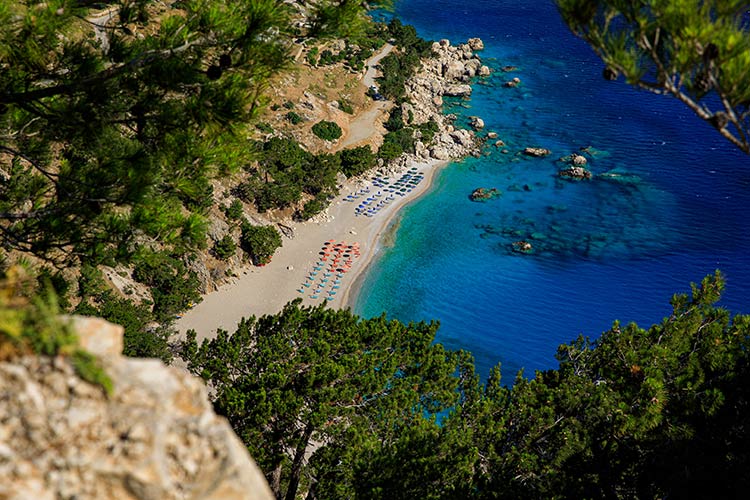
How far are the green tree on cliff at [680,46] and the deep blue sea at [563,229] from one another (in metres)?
27.3

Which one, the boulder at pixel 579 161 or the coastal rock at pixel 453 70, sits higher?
the coastal rock at pixel 453 70

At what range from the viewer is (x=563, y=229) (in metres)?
47.0

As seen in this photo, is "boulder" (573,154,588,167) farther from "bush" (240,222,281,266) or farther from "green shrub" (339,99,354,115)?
"bush" (240,222,281,266)

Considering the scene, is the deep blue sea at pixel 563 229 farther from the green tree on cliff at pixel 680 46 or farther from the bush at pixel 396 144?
the green tree on cliff at pixel 680 46

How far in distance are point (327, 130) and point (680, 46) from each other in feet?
158

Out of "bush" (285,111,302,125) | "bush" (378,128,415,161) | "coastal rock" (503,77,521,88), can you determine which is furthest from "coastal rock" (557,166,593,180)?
"bush" (285,111,302,125)

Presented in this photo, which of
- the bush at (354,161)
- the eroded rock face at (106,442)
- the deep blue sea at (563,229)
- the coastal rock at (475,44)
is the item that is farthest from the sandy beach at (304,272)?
the coastal rock at (475,44)

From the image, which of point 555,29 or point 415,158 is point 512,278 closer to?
point 415,158

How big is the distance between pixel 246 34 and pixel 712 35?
5.11 m

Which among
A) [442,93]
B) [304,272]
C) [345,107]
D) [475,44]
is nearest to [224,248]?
[304,272]

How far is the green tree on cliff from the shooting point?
566 cm

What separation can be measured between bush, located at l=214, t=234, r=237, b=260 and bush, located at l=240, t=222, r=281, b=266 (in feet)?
4.85

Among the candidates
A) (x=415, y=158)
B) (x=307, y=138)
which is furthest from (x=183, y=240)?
(x=415, y=158)

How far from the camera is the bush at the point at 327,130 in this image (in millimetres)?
52250
